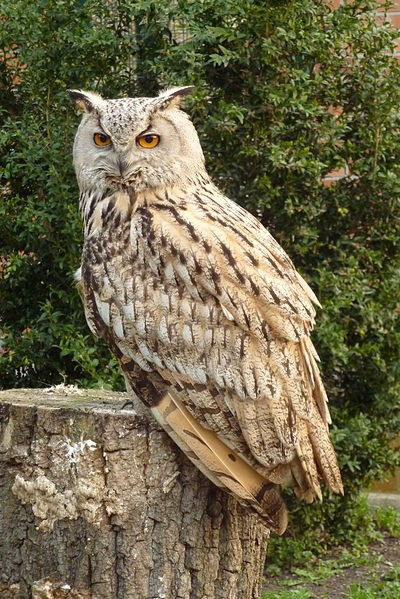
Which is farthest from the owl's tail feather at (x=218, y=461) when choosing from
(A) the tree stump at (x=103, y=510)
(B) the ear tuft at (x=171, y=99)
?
(B) the ear tuft at (x=171, y=99)

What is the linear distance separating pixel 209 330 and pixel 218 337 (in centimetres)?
4

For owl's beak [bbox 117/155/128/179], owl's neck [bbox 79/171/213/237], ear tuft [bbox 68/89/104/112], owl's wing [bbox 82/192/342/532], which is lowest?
owl's wing [bbox 82/192/342/532]

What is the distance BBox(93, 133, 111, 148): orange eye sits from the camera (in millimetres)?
3725

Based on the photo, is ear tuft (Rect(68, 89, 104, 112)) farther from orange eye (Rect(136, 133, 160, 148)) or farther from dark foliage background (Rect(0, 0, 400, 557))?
dark foliage background (Rect(0, 0, 400, 557))

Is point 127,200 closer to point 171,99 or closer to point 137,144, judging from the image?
point 137,144

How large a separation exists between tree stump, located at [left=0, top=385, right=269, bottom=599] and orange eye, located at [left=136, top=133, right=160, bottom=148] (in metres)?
0.98

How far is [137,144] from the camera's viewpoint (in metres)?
3.68

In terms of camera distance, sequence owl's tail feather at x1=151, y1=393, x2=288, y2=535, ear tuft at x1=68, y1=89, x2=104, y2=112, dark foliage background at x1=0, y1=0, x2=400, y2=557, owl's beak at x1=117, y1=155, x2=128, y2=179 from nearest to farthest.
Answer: owl's tail feather at x1=151, y1=393, x2=288, y2=535 → owl's beak at x1=117, y1=155, x2=128, y2=179 → ear tuft at x1=68, y1=89, x2=104, y2=112 → dark foliage background at x1=0, y1=0, x2=400, y2=557

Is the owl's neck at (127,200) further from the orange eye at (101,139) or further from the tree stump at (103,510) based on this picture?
the tree stump at (103,510)

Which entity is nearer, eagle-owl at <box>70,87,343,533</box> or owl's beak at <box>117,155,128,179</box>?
eagle-owl at <box>70,87,343,533</box>

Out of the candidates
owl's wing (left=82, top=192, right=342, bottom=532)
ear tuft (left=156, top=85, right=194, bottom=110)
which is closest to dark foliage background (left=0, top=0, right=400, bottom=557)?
ear tuft (left=156, top=85, right=194, bottom=110)

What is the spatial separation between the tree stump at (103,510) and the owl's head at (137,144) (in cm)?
86

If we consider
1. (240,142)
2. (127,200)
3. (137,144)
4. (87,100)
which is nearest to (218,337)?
(127,200)

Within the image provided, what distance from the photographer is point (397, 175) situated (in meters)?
5.29
